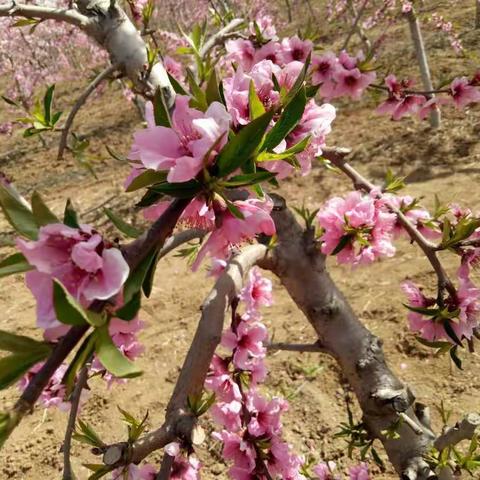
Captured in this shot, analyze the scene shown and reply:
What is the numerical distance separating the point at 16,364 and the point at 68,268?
0.42 ft

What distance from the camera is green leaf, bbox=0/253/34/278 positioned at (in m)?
0.52

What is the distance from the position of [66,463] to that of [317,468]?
1.32 metres

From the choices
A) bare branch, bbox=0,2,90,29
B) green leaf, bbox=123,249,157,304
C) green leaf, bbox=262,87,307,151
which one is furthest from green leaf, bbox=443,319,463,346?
bare branch, bbox=0,2,90,29

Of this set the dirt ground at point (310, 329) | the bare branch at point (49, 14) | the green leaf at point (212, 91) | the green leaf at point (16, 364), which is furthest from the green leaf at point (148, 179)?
the bare branch at point (49, 14)

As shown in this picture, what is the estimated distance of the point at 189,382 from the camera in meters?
0.81

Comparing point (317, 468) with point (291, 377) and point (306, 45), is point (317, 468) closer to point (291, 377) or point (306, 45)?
point (291, 377)

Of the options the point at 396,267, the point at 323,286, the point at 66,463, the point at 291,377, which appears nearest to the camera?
the point at 66,463

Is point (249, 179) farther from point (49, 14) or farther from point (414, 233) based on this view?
point (49, 14)

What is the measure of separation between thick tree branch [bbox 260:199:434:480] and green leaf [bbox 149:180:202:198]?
883 millimetres

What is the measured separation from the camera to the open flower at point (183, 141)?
55 cm

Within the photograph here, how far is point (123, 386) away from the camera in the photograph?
3.37 m

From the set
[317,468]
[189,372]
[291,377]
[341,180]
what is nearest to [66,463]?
[189,372]

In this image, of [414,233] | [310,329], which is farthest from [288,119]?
[310,329]

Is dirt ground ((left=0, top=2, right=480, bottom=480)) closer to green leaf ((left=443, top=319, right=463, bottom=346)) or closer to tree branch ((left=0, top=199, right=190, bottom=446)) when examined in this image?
tree branch ((left=0, top=199, right=190, bottom=446))
